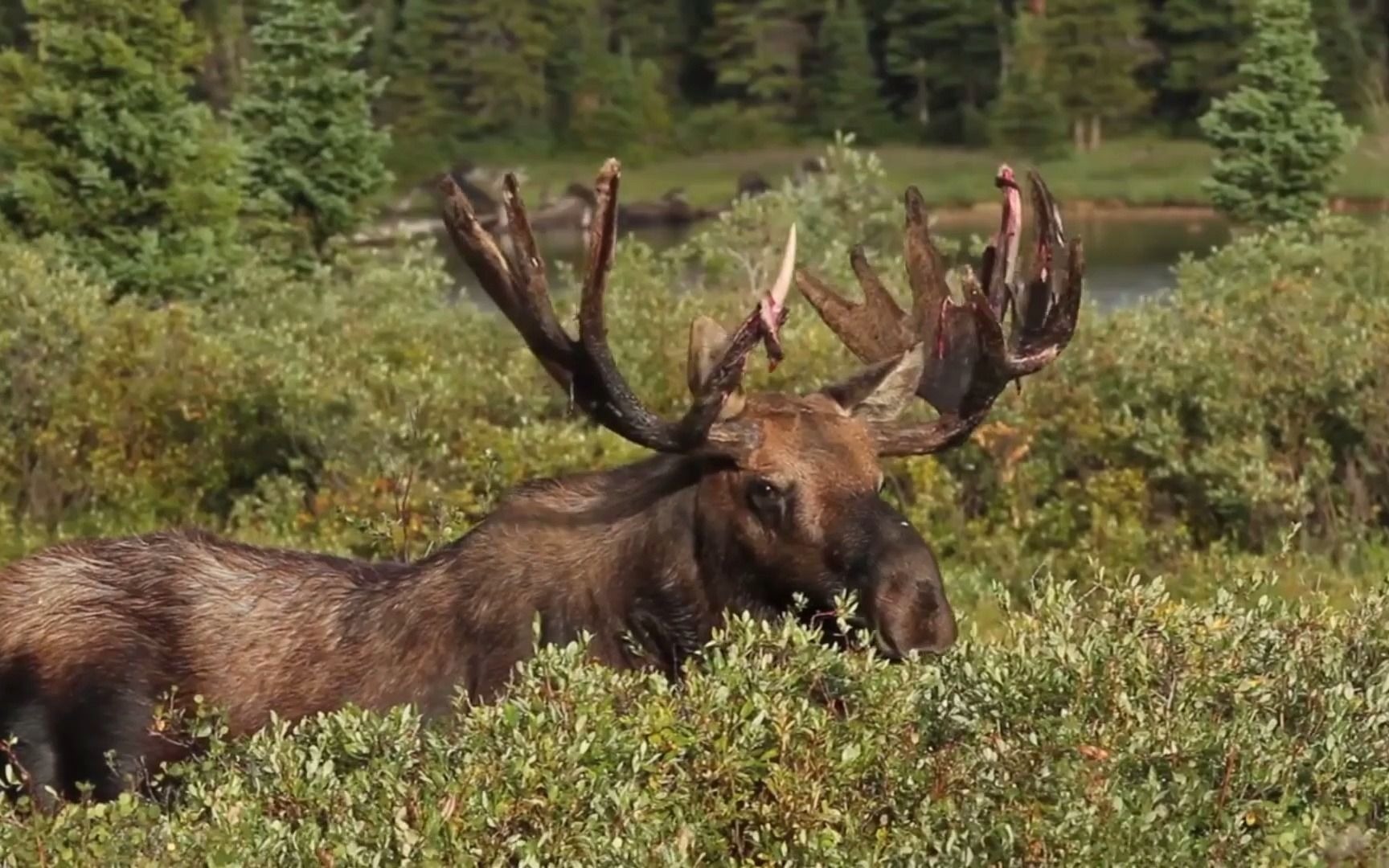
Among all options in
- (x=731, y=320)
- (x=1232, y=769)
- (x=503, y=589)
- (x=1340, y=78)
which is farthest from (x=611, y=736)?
(x=1340, y=78)

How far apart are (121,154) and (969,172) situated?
131ft

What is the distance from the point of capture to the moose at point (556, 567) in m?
7.11

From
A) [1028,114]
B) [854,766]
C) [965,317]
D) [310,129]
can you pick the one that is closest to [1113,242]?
[310,129]

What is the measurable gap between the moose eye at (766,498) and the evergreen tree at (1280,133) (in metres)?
25.4

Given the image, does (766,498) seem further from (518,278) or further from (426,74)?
(426,74)

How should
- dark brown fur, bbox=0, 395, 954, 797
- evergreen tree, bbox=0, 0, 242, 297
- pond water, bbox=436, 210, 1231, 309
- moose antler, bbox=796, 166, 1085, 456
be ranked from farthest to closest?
pond water, bbox=436, 210, 1231, 309 → evergreen tree, bbox=0, 0, 242, 297 → moose antler, bbox=796, 166, 1085, 456 → dark brown fur, bbox=0, 395, 954, 797

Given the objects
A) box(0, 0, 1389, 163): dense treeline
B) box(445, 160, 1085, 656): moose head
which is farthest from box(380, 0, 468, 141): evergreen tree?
→ box(445, 160, 1085, 656): moose head

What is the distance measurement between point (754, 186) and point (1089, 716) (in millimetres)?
51604

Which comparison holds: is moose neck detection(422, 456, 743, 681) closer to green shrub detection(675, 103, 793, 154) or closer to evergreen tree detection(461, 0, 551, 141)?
green shrub detection(675, 103, 793, 154)

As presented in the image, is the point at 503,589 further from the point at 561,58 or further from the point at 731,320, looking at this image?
the point at 561,58

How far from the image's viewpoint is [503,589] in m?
7.45

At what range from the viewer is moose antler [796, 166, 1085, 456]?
7.57m

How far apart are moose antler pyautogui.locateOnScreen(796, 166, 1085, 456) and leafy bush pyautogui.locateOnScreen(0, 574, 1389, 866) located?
211 centimetres

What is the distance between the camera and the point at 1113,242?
44.1 m
